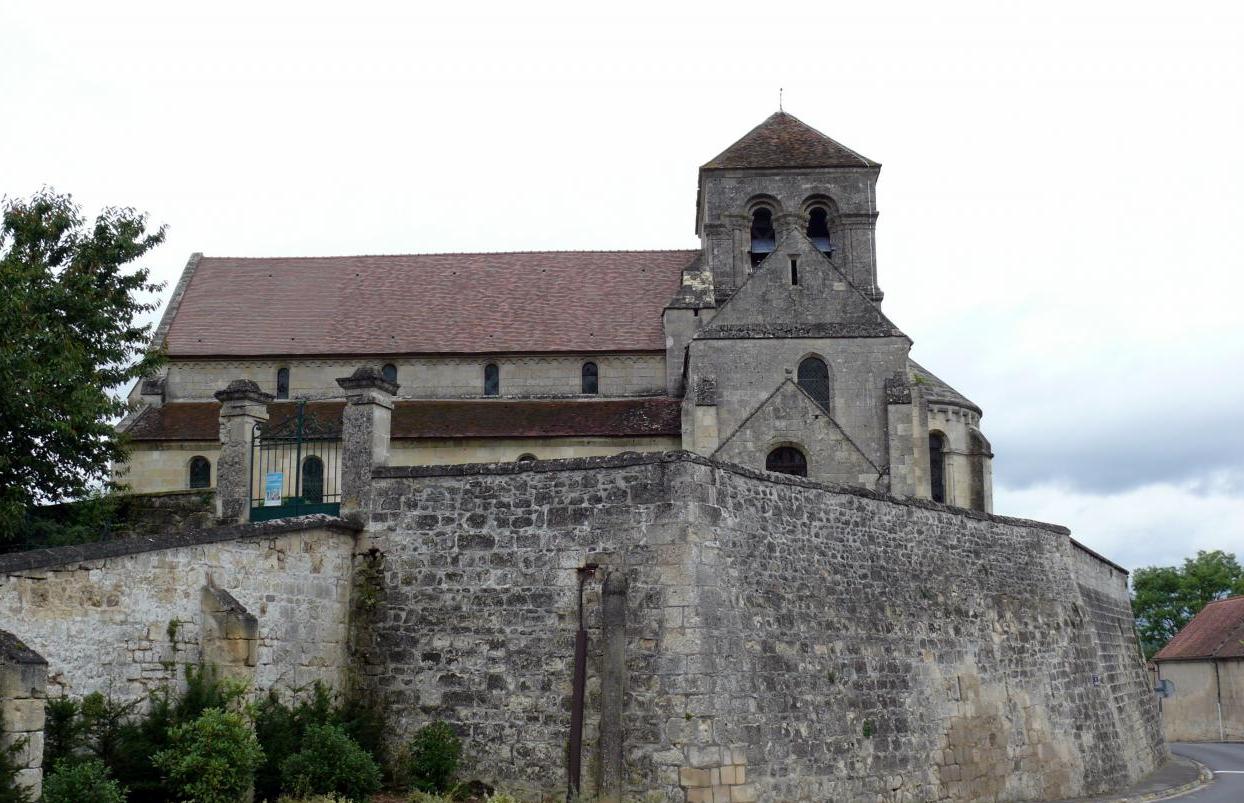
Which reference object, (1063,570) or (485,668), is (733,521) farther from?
(1063,570)

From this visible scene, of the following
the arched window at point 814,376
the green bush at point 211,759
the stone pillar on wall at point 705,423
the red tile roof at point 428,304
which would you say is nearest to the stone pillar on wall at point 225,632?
the green bush at point 211,759

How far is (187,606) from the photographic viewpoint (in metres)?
12.5

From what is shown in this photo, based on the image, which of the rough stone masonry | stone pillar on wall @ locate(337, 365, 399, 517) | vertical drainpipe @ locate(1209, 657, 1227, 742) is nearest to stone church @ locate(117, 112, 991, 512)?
the rough stone masonry

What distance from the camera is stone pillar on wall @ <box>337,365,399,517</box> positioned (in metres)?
Answer: 14.7

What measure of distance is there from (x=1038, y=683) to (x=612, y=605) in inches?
346

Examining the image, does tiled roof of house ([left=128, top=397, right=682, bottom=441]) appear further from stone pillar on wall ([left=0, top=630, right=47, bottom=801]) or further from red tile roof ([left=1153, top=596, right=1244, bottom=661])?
red tile roof ([left=1153, top=596, right=1244, bottom=661])

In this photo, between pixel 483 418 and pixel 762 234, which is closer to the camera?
pixel 483 418

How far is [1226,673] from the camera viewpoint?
4659 cm

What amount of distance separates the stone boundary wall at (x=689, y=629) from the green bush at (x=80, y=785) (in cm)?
Result: 396

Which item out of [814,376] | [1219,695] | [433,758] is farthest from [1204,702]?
[433,758]

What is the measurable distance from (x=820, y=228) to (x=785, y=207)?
1.32m

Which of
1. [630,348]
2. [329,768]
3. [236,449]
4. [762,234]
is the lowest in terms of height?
[329,768]

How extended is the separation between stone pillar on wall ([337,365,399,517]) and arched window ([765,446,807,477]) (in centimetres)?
1413

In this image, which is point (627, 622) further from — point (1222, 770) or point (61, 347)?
point (1222, 770)
